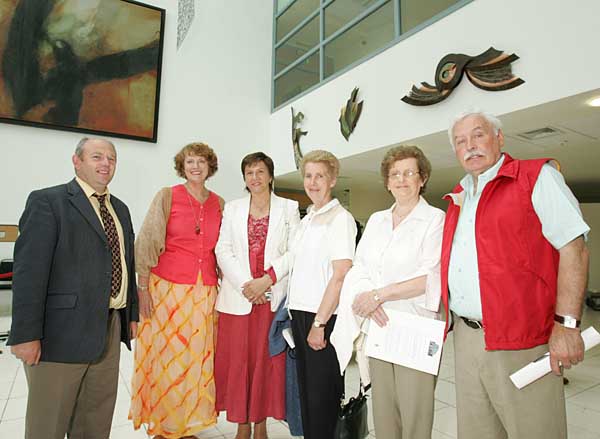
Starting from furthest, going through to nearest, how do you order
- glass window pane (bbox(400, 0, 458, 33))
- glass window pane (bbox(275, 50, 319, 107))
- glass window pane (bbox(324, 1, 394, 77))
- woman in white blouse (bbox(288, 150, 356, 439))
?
glass window pane (bbox(275, 50, 319, 107)) < glass window pane (bbox(324, 1, 394, 77)) < glass window pane (bbox(400, 0, 458, 33)) < woman in white blouse (bbox(288, 150, 356, 439))

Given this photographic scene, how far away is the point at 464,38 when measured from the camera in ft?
11.7

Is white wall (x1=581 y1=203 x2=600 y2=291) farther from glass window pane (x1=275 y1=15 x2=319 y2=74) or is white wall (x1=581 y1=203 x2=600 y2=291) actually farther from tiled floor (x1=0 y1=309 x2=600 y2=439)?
glass window pane (x1=275 y1=15 x2=319 y2=74)

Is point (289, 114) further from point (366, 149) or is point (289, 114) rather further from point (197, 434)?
point (197, 434)

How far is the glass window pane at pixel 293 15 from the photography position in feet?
22.9

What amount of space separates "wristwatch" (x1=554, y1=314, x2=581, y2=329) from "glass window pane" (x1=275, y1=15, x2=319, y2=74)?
7.20 m

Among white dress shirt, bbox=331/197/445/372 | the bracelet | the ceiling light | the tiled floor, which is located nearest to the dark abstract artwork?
the tiled floor

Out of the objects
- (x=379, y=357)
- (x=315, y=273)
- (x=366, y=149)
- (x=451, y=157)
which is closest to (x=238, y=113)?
(x=366, y=149)

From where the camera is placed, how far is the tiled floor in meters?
2.19

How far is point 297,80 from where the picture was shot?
25.4 ft

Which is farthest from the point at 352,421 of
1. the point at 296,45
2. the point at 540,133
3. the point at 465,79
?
the point at 296,45

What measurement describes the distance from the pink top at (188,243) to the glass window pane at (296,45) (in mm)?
6056

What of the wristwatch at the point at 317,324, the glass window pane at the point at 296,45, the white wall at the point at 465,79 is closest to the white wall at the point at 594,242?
the white wall at the point at 465,79

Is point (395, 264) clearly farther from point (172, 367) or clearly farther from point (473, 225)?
point (172, 367)

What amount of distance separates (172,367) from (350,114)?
395 cm
